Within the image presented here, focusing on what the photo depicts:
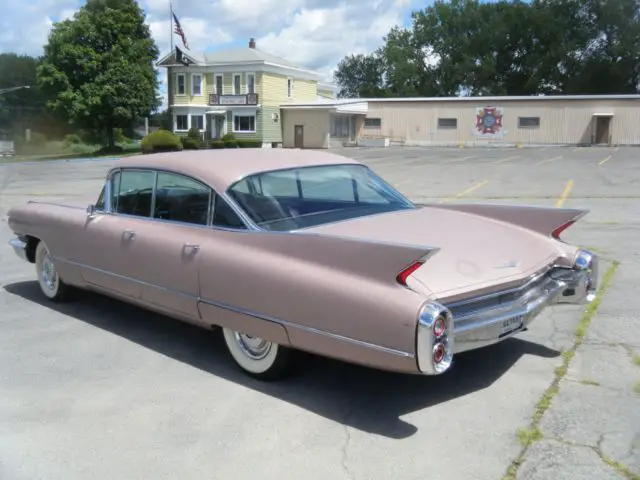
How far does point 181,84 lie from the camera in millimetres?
49188

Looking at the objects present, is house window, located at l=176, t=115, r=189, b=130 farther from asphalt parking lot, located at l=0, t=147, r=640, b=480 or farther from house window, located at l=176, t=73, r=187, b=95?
asphalt parking lot, located at l=0, t=147, r=640, b=480

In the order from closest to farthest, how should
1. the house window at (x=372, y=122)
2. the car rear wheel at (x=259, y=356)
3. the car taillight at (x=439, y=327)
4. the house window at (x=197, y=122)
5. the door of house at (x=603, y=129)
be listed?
the car taillight at (x=439, y=327)
the car rear wheel at (x=259, y=356)
the door of house at (x=603, y=129)
the house window at (x=197, y=122)
the house window at (x=372, y=122)

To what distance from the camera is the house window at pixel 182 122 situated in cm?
4941

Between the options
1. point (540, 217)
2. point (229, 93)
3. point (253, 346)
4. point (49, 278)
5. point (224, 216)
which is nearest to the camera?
point (253, 346)

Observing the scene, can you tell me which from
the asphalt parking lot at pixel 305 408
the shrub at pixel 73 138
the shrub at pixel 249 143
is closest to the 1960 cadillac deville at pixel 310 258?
the asphalt parking lot at pixel 305 408

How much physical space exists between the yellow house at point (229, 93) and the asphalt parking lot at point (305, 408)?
142ft

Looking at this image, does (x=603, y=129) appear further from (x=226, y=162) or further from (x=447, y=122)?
(x=226, y=162)

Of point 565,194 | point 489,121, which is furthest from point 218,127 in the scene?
point 565,194

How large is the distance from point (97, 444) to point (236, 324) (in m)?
1.06

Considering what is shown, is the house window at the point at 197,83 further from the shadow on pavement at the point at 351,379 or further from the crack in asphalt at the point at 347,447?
the crack in asphalt at the point at 347,447

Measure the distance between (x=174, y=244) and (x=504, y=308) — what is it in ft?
7.33

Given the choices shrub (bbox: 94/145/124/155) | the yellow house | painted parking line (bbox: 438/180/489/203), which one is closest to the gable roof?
the yellow house

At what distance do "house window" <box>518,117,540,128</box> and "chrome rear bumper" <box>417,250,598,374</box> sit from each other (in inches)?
1824

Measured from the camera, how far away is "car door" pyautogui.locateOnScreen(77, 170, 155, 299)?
4828mm
